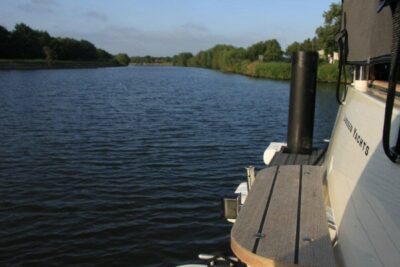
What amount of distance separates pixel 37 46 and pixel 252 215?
462 ft

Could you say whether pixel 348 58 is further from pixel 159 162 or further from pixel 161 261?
pixel 159 162

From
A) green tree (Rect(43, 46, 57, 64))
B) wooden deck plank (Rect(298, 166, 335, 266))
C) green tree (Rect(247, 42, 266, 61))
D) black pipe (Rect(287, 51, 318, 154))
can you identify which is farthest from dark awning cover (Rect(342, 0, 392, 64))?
green tree (Rect(43, 46, 57, 64))

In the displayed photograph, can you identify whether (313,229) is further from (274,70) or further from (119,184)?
(274,70)

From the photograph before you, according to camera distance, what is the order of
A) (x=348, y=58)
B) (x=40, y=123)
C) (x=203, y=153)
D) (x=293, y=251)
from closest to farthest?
(x=293, y=251), (x=348, y=58), (x=203, y=153), (x=40, y=123)

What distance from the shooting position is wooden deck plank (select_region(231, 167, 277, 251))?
115 inches

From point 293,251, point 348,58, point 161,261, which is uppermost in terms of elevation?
point 348,58

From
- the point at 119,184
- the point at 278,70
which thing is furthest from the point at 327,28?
the point at 119,184

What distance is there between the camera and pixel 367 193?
2.35 meters

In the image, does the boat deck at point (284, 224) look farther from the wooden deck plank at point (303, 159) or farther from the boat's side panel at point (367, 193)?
the wooden deck plank at point (303, 159)

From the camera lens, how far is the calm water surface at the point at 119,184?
8.27 metres

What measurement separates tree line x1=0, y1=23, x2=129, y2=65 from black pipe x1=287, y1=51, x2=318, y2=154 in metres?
122

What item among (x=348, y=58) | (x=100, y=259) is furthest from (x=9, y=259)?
(x=348, y=58)

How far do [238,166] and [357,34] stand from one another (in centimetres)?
1030

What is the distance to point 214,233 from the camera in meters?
8.95
